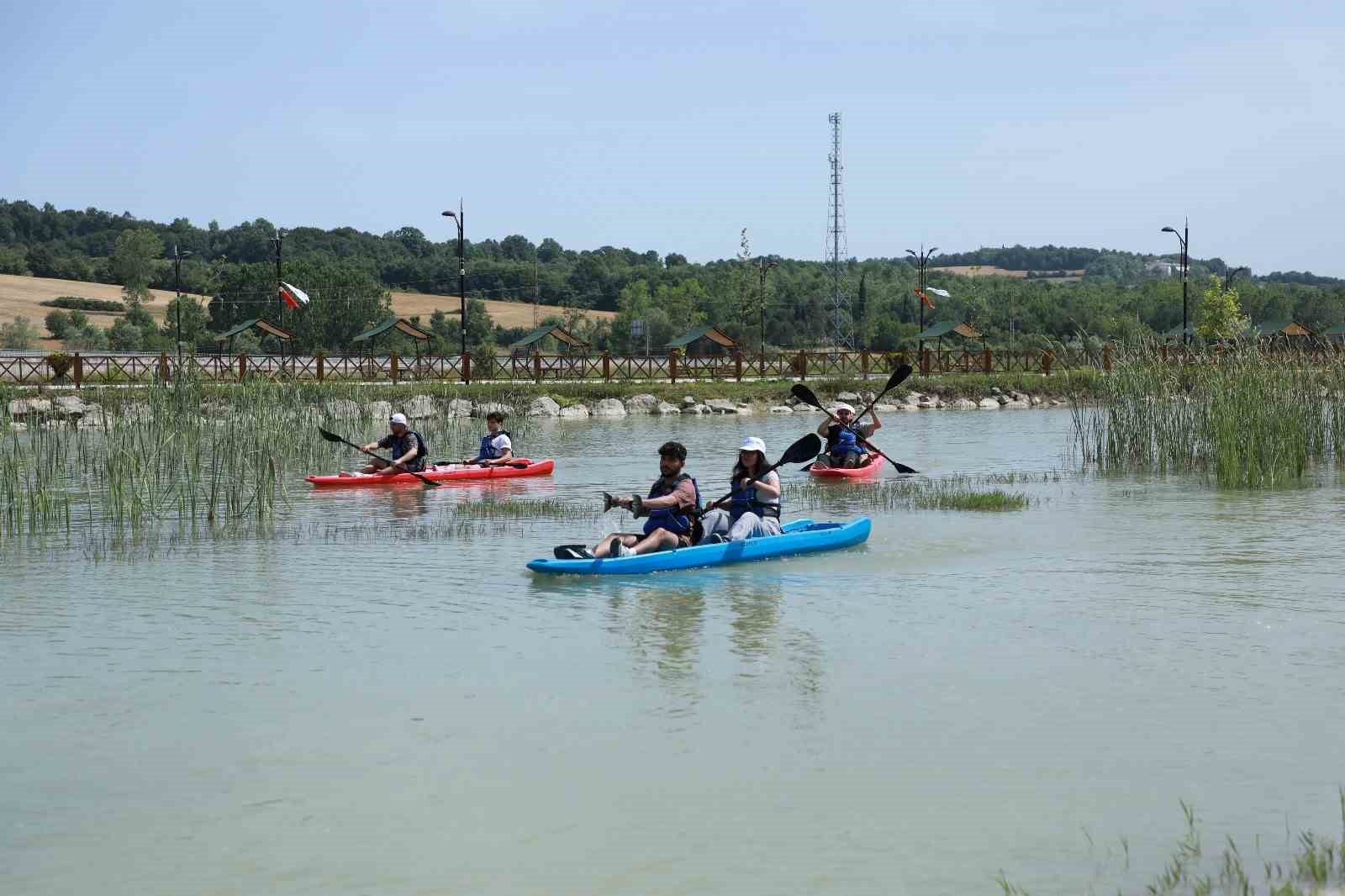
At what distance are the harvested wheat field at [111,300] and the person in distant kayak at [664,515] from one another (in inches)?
3164

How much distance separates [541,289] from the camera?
115500mm

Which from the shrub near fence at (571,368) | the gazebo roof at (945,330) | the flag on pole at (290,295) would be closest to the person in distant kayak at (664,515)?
the shrub near fence at (571,368)

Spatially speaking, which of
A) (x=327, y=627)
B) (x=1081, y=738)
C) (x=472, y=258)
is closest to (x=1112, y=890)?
(x=1081, y=738)

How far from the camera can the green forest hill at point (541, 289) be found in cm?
7969

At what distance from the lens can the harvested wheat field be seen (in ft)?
295

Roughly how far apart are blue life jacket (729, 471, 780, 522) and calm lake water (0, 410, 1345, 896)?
0.53 metres

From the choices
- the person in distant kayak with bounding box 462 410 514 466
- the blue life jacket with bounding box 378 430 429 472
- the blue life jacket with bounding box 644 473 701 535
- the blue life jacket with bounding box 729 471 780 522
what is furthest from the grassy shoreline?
the blue life jacket with bounding box 644 473 701 535

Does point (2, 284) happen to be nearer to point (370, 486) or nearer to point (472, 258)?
point (472, 258)

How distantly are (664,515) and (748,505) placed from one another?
1.04 m

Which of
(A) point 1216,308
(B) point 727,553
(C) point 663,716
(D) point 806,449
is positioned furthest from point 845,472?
(A) point 1216,308

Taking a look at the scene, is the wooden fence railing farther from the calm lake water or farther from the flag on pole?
the calm lake water

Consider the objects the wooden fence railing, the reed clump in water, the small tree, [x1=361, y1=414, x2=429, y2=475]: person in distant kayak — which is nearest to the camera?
the reed clump in water

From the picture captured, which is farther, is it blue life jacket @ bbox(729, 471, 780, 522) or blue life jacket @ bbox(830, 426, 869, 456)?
blue life jacket @ bbox(830, 426, 869, 456)

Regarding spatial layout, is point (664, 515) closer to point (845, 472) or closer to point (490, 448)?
point (845, 472)
